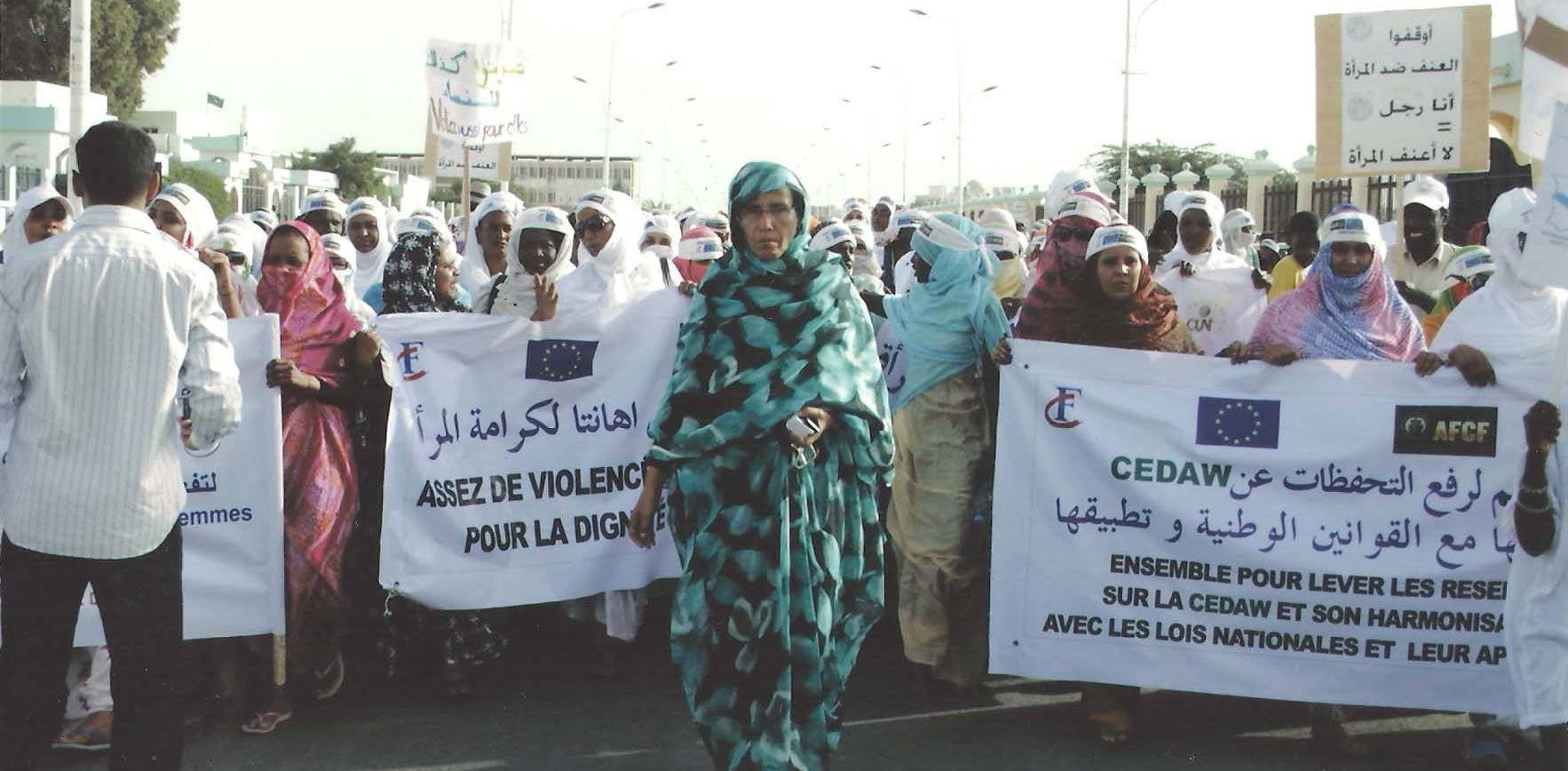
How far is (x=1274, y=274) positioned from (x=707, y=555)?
212 inches

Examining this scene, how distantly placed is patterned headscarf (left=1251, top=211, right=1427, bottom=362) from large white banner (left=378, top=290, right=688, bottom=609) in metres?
2.16

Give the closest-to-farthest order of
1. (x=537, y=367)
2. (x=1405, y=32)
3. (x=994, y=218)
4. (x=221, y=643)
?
(x=221, y=643)
(x=537, y=367)
(x=1405, y=32)
(x=994, y=218)

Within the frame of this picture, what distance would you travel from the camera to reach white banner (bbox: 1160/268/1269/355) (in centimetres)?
680

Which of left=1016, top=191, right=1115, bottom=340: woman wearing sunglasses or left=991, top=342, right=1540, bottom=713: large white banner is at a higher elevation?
left=1016, top=191, right=1115, bottom=340: woman wearing sunglasses

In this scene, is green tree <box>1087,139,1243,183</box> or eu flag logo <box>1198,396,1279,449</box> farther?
green tree <box>1087,139,1243,183</box>

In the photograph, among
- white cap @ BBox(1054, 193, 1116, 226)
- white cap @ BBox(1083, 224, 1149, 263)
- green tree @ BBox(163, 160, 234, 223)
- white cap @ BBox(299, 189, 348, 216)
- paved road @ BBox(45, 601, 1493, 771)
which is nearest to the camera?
paved road @ BBox(45, 601, 1493, 771)

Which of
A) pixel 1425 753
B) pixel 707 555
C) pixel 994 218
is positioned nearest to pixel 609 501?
pixel 707 555

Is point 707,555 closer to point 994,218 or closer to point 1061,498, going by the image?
point 1061,498

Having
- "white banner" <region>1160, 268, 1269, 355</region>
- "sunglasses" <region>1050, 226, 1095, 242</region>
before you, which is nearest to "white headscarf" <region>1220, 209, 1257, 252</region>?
"white banner" <region>1160, 268, 1269, 355</region>

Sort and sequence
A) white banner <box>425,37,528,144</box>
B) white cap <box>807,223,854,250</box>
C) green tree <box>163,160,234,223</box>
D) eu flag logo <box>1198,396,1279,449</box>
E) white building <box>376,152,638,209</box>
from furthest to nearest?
1. white building <box>376,152,638,209</box>
2. green tree <box>163,160,234,223</box>
3. white banner <box>425,37,528,144</box>
4. white cap <box>807,223,854,250</box>
5. eu flag logo <box>1198,396,1279,449</box>

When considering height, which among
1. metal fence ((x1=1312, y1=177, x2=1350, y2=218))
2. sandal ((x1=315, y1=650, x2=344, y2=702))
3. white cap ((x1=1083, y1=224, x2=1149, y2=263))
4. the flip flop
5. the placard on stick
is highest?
metal fence ((x1=1312, y1=177, x2=1350, y2=218))

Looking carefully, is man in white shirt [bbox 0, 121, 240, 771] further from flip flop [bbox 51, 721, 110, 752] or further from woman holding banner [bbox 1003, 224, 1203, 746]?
woman holding banner [bbox 1003, 224, 1203, 746]

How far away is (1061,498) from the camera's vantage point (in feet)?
15.3

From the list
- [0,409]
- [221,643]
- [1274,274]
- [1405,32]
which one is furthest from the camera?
[1274,274]
